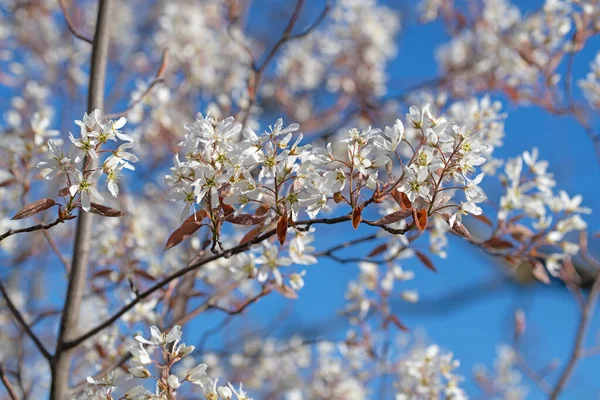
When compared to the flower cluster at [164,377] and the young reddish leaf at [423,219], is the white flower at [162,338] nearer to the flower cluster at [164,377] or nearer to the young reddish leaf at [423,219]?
the flower cluster at [164,377]

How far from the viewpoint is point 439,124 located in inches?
44.8

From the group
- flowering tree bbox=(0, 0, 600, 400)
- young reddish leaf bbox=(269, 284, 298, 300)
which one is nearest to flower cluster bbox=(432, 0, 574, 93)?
flowering tree bbox=(0, 0, 600, 400)

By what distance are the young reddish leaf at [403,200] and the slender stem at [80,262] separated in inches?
28.0

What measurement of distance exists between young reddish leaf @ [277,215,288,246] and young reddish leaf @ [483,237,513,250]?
69 cm

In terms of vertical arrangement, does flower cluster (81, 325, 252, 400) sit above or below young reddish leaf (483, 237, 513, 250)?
below

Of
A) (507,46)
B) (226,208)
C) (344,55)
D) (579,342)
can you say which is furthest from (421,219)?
(344,55)

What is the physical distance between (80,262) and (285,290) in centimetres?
56

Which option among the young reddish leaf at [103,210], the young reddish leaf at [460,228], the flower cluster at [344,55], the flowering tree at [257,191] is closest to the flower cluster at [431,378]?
the flowering tree at [257,191]

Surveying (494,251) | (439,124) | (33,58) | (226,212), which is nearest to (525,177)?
(494,251)

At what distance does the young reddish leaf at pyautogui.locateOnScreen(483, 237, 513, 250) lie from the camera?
5.02 ft

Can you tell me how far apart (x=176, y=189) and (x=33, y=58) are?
540cm

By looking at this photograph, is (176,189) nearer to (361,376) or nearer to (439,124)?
(439,124)

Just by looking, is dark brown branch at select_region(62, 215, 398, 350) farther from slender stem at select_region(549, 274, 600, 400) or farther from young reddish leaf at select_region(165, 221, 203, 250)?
slender stem at select_region(549, 274, 600, 400)

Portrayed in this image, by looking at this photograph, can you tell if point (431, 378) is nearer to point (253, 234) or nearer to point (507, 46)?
point (253, 234)
